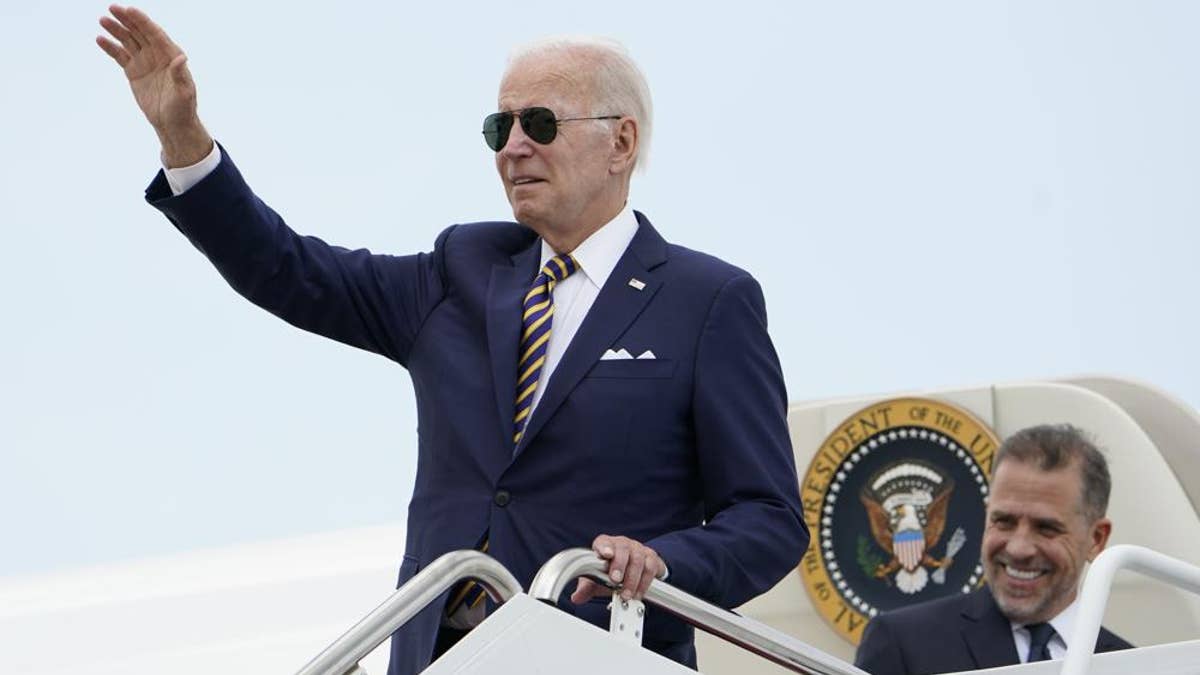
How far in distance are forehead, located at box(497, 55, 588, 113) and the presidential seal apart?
2.70 metres

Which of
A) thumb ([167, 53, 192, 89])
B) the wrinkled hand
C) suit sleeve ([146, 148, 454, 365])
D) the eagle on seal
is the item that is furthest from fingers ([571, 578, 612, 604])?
the eagle on seal

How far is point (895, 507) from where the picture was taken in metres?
5.59

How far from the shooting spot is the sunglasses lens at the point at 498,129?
292 centimetres

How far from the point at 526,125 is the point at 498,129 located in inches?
1.9

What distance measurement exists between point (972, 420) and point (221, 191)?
10.5 ft

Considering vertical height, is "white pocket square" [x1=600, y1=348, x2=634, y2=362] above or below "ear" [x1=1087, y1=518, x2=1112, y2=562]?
above

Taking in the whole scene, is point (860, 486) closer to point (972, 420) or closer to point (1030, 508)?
point (972, 420)

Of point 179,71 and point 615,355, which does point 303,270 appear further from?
point 615,355

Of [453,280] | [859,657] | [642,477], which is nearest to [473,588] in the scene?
[642,477]

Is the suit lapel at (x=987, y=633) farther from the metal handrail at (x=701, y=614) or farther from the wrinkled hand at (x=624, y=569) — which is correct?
the wrinkled hand at (x=624, y=569)

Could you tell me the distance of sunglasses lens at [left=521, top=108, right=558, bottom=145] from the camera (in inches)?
114

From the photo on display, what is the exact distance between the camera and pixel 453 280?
9.97 ft

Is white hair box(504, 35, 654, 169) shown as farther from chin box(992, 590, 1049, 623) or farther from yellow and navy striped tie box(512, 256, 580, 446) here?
chin box(992, 590, 1049, 623)

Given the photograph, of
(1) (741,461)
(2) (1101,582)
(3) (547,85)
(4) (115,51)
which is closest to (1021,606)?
(2) (1101,582)
